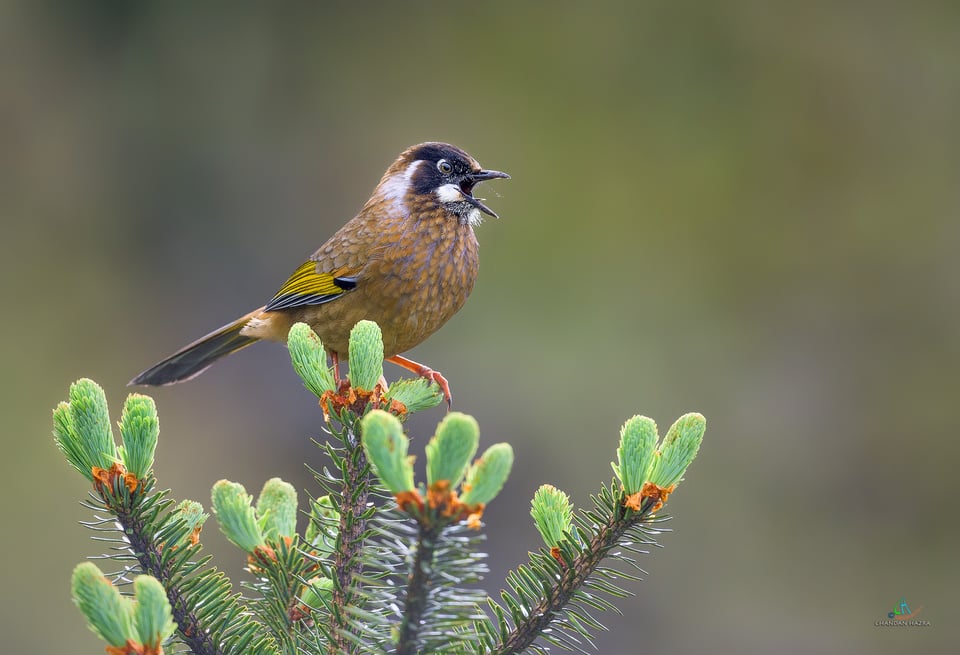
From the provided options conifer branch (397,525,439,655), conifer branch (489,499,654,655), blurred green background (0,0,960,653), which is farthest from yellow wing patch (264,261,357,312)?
blurred green background (0,0,960,653)

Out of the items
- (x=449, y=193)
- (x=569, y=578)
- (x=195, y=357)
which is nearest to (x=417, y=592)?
(x=569, y=578)

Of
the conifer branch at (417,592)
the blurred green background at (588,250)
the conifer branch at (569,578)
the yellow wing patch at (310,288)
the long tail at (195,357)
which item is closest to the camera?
the conifer branch at (417,592)

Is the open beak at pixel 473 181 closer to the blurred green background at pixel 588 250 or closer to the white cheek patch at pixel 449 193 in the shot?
the white cheek patch at pixel 449 193

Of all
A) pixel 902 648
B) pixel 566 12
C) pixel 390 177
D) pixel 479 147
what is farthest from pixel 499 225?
pixel 902 648

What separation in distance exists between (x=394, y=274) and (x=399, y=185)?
0.61m

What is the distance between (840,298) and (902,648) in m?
2.77

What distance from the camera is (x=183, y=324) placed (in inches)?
313

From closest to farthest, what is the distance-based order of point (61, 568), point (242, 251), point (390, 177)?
point (390, 177)
point (61, 568)
point (242, 251)

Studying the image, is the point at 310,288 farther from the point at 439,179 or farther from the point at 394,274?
the point at 439,179

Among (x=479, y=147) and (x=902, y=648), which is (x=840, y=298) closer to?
(x=902, y=648)

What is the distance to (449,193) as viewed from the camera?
3406mm

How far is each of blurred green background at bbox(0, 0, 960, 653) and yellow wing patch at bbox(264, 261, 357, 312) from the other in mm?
3109

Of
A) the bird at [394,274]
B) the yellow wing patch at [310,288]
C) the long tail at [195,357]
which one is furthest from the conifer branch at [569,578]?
the long tail at [195,357]

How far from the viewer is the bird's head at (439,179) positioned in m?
3.37
